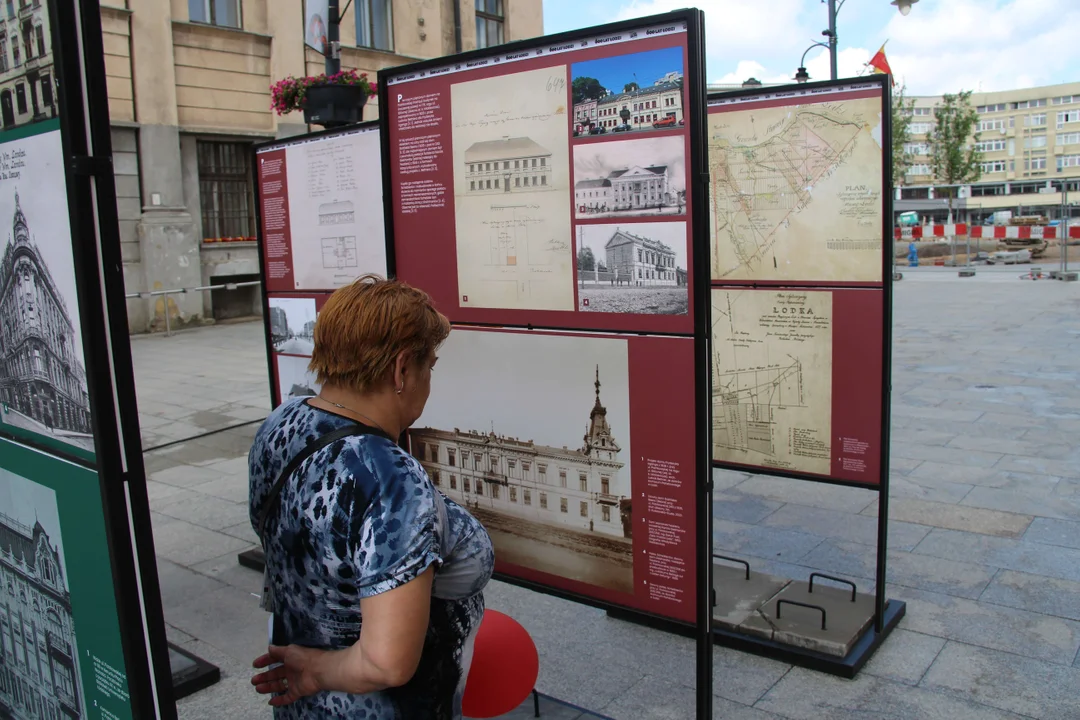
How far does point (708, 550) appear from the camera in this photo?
2.77m

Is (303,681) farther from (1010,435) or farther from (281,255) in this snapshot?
(1010,435)

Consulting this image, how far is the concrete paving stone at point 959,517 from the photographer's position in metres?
5.48

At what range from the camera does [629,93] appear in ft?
8.67

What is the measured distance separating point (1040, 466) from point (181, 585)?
19.6 feet

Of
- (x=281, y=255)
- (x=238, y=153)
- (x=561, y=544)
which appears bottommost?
(x=561, y=544)

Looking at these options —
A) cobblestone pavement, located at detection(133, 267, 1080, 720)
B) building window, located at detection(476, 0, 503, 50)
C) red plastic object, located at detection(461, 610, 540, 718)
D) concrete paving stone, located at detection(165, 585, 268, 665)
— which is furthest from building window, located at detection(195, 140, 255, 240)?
red plastic object, located at detection(461, 610, 540, 718)

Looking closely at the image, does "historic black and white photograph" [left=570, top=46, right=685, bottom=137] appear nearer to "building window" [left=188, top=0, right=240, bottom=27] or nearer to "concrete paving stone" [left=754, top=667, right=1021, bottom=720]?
"concrete paving stone" [left=754, top=667, right=1021, bottom=720]

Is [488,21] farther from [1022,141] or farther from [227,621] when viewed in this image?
[1022,141]

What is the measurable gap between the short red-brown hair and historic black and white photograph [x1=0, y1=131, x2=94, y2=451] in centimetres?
62

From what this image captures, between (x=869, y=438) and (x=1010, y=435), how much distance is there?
14.1ft

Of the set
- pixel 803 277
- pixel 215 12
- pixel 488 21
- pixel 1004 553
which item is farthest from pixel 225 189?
pixel 1004 553

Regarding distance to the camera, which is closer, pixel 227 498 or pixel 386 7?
pixel 227 498

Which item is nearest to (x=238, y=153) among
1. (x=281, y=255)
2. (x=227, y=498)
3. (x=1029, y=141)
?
(x=227, y=498)

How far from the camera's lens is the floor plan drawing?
441 centimetres
